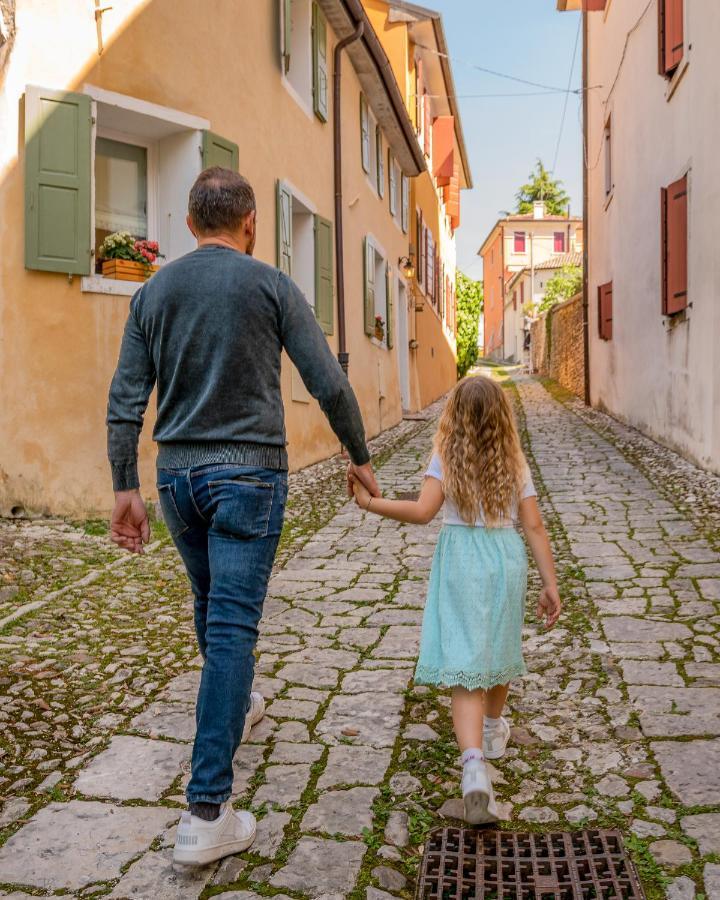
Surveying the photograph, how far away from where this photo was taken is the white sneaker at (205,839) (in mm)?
2385

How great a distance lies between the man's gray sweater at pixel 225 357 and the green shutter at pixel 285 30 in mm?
8062

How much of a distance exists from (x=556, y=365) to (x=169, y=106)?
1986cm

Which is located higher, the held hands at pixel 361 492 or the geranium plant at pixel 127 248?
the geranium plant at pixel 127 248

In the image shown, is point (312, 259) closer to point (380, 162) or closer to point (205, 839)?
point (380, 162)

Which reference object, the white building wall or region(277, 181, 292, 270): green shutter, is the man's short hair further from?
region(277, 181, 292, 270): green shutter

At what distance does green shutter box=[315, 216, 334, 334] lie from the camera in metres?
11.2

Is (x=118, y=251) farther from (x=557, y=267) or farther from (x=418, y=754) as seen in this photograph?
(x=557, y=267)

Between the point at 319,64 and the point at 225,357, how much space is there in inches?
386

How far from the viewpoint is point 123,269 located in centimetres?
739

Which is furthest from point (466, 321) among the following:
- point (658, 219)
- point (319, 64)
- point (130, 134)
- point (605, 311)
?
point (130, 134)

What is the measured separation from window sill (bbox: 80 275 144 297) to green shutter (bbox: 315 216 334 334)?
3911 millimetres

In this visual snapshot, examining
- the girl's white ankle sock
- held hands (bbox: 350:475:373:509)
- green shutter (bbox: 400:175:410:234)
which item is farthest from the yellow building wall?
green shutter (bbox: 400:175:410:234)

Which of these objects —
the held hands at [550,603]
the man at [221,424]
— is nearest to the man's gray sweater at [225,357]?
the man at [221,424]

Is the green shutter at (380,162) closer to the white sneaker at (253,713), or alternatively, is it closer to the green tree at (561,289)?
the white sneaker at (253,713)
